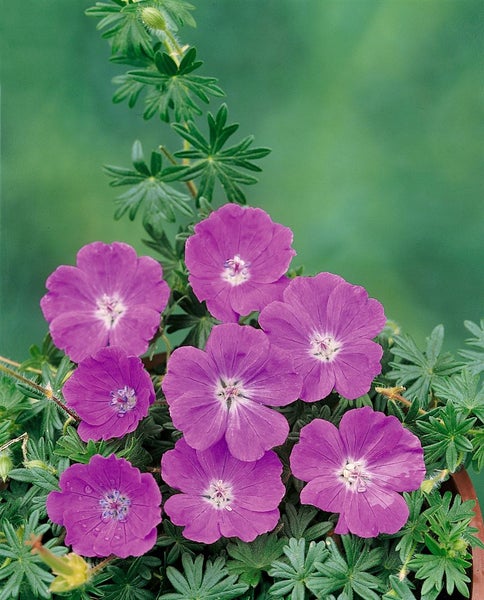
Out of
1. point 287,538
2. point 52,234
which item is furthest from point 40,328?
point 287,538

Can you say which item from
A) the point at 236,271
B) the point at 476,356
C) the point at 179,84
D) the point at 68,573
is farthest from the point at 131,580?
the point at 179,84

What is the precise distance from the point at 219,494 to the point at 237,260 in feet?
1.11

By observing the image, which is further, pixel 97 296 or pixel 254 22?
pixel 254 22

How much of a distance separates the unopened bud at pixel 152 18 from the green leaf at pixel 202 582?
76 cm

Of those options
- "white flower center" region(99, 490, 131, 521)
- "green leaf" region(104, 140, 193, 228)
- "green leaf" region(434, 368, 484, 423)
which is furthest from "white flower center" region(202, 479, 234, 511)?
"green leaf" region(104, 140, 193, 228)

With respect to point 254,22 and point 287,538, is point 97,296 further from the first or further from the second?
point 254,22

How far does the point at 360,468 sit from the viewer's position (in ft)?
3.81

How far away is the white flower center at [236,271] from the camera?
4.14ft

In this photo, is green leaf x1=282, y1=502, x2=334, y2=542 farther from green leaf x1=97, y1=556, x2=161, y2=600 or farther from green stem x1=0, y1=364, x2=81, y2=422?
green stem x1=0, y1=364, x2=81, y2=422

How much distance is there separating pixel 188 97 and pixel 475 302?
1.16 m

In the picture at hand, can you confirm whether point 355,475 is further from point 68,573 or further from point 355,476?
point 68,573

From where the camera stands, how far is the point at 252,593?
114 cm

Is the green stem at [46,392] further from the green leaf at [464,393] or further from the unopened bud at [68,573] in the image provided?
the green leaf at [464,393]

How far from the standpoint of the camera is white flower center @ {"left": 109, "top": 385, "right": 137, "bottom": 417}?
1.19 meters
